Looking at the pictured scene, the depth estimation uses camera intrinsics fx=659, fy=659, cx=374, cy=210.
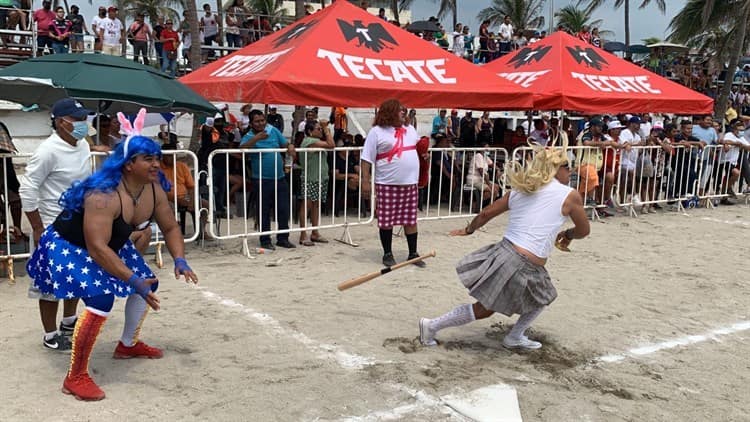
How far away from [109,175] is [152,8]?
96.0 feet

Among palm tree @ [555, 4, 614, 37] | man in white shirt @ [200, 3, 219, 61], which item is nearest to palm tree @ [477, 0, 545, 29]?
palm tree @ [555, 4, 614, 37]

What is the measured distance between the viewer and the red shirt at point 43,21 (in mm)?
15109

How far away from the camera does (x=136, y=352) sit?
4340 mm

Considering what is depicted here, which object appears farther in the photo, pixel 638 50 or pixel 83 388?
pixel 638 50

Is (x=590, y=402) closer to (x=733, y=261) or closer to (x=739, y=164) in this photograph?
(x=733, y=261)

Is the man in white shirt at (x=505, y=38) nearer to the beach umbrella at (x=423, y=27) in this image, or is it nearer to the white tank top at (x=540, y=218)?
the beach umbrella at (x=423, y=27)

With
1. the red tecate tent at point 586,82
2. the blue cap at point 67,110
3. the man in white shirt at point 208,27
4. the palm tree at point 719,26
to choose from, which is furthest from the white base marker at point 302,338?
the palm tree at point 719,26

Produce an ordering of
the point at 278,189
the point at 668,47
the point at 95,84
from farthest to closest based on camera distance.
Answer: the point at 668,47
the point at 278,189
the point at 95,84

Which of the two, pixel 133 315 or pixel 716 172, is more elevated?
pixel 716 172

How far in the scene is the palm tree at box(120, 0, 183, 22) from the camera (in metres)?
29.8

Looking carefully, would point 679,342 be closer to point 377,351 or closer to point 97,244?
point 377,351

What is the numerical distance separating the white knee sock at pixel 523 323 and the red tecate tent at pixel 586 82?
5970mm

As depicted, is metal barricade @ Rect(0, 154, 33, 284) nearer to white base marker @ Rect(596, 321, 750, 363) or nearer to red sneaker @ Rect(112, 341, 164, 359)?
red sneaker @ Rect(112, 341, 164, 359)

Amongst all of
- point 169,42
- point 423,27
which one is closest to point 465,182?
point 169,42
